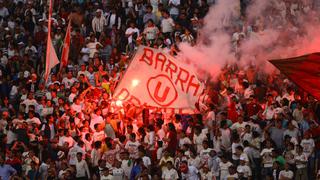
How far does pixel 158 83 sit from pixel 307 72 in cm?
597

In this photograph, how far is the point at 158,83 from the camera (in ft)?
73.1

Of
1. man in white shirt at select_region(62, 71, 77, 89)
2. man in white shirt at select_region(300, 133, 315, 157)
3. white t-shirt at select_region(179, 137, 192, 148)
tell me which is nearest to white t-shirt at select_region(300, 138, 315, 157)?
man in white shirt at select_region(300, 133, 315, 157)

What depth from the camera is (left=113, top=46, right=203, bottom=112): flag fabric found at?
872 inches

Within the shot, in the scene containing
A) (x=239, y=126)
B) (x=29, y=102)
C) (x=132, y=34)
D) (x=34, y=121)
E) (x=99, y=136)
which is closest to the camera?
(x=239, y=126)

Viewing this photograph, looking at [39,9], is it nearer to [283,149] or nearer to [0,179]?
[0,179]

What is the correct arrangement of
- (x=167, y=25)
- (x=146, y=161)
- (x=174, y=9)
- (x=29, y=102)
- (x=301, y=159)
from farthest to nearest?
(x=174, y=9) → (x=167, y=25) → (x=29, y=102) → (x=146, y=161) → (x=301, y=159)

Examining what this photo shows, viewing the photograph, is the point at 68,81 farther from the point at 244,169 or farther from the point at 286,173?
the point at 286,173

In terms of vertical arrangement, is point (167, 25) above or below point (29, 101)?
above

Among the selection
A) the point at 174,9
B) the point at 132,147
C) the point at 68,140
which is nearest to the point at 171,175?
the point at 132,147

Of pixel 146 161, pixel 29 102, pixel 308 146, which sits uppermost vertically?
pixel 29 102

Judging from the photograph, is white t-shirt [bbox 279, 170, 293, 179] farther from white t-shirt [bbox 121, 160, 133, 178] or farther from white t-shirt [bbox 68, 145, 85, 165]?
white t-shirt [bbox 68, 145, 85, 165]

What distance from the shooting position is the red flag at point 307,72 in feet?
54.9

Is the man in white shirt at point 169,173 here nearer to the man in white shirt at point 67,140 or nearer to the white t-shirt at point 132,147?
the white t-shirt at point 132,147

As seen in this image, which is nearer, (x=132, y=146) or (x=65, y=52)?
(x=132, y=146)
